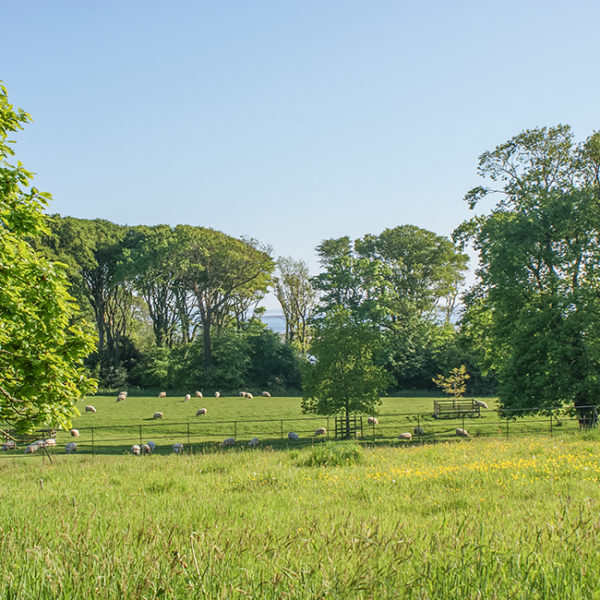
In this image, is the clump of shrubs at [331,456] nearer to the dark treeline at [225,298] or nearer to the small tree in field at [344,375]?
the small tree in field at [344,375]

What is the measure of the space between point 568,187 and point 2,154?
27903 mm

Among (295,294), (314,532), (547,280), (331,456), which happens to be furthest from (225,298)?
(314,532)

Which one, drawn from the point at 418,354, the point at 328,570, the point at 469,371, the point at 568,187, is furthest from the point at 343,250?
the point at 328,570

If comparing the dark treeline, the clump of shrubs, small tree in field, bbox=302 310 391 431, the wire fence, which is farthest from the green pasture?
the clump of shrubs

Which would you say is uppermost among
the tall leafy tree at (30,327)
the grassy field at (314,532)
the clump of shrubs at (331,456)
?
the tall leafy tree at (30,327)

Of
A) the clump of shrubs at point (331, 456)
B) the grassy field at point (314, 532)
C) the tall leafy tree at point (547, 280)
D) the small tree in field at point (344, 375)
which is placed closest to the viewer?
the grassy field at point (314, 532)

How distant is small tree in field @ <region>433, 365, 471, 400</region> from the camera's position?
48.4 meters

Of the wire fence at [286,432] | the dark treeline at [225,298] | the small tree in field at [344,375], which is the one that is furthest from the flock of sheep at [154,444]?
the dark treeline at [225,298]

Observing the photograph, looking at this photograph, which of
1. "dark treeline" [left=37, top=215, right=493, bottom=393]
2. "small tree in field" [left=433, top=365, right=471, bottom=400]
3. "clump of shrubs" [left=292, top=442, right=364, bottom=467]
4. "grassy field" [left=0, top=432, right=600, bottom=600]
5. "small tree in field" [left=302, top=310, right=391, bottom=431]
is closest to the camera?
"grassy field" [left=0, top=432, right=600, bottom=600]

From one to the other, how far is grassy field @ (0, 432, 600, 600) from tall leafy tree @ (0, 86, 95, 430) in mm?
1596

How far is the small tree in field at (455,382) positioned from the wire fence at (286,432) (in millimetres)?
7704

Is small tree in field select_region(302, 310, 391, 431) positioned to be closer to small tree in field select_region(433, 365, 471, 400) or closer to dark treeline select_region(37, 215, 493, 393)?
small tree in field select_region(433, 365, 471, 400)

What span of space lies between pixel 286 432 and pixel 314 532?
3158 cm

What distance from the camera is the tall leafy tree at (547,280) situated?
2509 centimetres
